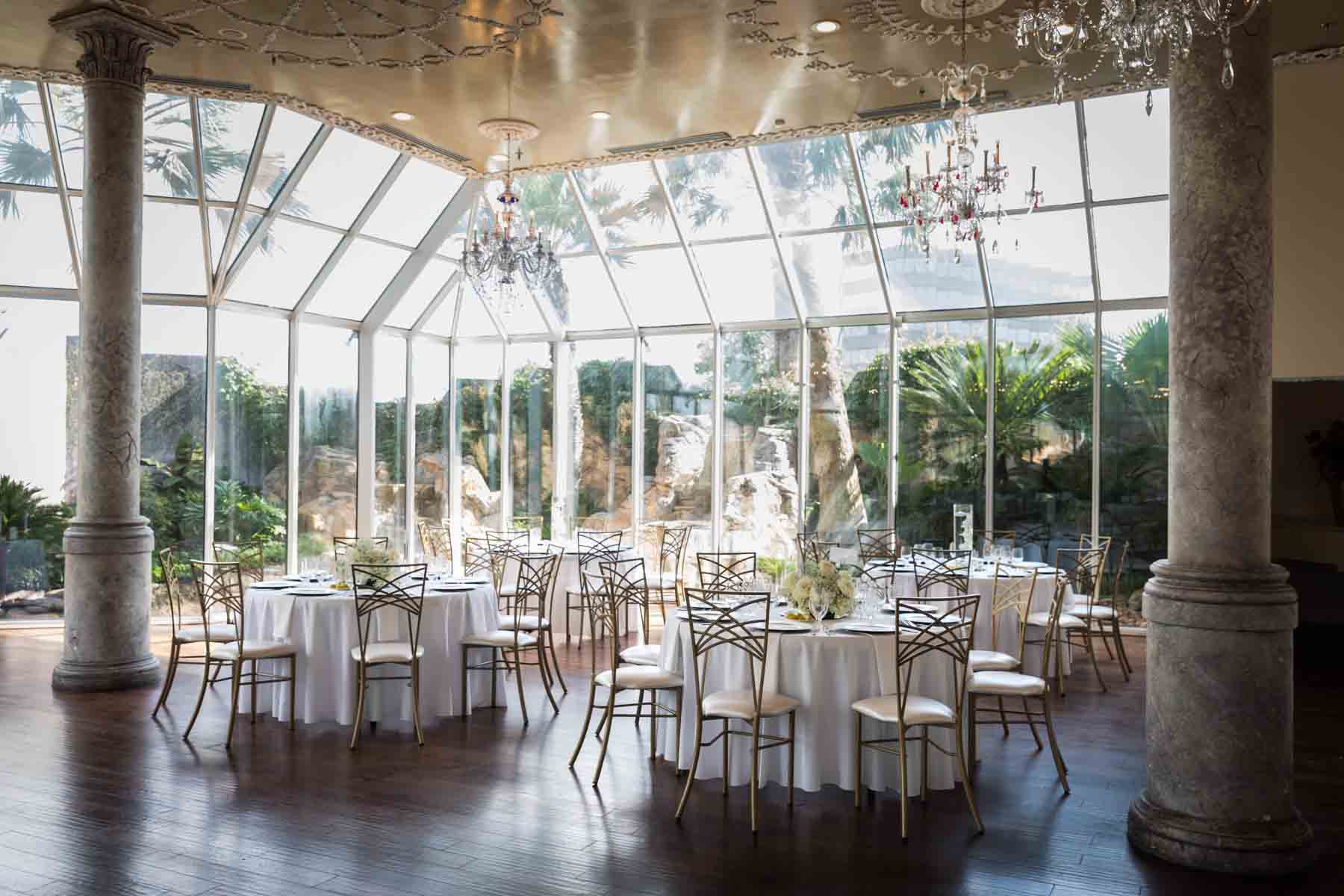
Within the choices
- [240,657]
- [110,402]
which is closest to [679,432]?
[110,402]

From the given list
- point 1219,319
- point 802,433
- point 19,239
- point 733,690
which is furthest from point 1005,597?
point 19,239

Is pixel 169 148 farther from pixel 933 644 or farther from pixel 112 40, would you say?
pixel 933 644

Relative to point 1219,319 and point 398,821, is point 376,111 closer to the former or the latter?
point 398,821

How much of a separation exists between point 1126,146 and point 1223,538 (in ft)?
20.8

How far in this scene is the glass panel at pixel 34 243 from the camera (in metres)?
10.3

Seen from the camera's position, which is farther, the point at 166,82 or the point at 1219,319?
the point at 166,82

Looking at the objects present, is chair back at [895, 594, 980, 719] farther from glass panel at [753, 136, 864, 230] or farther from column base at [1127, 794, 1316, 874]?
glass panel at [753, 136, 864, 230]

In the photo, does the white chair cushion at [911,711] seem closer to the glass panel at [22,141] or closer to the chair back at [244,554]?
the chair back at [244,554]

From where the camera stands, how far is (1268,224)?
15.3 feet

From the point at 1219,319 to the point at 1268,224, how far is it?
1.62 ft

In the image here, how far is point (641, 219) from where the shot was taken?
40.0 feet

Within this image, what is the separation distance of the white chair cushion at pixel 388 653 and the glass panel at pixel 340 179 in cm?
569

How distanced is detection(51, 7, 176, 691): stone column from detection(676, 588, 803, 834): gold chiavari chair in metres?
4.79

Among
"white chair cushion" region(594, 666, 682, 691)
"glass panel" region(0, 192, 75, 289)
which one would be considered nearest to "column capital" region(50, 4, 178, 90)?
"glass panel" region(0, 192, 75, 289)
